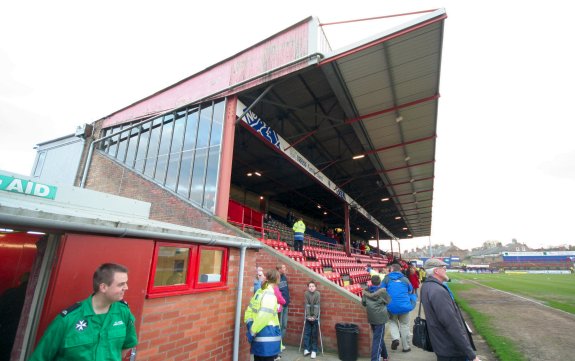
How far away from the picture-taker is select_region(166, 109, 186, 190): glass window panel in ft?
36.2

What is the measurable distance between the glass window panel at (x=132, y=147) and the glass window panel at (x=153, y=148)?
1106 millimetres

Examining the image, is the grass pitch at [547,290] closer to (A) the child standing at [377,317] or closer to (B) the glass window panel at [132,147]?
(A) the child standing at [377,317]

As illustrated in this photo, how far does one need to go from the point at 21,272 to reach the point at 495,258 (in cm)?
12700

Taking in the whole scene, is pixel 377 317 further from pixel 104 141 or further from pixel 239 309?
pixel 104 141

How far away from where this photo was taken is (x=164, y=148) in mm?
11883

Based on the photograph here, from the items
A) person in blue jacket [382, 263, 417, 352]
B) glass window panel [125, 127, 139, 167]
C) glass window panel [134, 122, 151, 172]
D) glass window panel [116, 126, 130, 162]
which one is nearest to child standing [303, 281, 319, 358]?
person in blue jacket [382, 263, 417, 352]

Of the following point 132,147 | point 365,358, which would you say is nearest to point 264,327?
point 365,358

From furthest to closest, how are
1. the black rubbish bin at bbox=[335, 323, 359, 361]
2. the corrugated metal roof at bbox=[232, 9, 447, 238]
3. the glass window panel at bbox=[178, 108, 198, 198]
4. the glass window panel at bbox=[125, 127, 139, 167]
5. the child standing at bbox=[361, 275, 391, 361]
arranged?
the glass window panel at bbox=[125, 127, 139, 167] → the glass window panel at bbox=[178, 108, 198, 198] → the corrugated metal roof at bbox=[232, 9, 447, 238] → the black rubbish bin at bbox=[335, 323, 359, 361] → the child standing at bbox=[361, 275, 391, 361]

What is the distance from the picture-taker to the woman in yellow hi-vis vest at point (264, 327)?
3.64 meters

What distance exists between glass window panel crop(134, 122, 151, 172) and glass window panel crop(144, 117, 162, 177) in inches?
11.0

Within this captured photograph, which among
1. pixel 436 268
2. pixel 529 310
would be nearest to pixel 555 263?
pixel 529 310

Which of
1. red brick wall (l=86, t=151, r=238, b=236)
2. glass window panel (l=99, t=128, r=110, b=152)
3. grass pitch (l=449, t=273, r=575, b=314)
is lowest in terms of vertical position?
grass pitch (l=449, t=273, r=575, b=314)

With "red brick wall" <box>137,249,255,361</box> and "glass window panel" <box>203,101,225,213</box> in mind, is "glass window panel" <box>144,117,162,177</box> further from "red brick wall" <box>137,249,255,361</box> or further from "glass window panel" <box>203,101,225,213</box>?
"red brick wall" <box>137,249,255,361</box>

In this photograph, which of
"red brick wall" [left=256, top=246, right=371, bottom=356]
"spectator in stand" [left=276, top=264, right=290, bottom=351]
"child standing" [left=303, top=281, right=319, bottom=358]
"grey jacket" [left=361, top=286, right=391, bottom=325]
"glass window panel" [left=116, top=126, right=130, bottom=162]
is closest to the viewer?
"grey jacket" [left=361, top=286, right=391, bottom=325]
